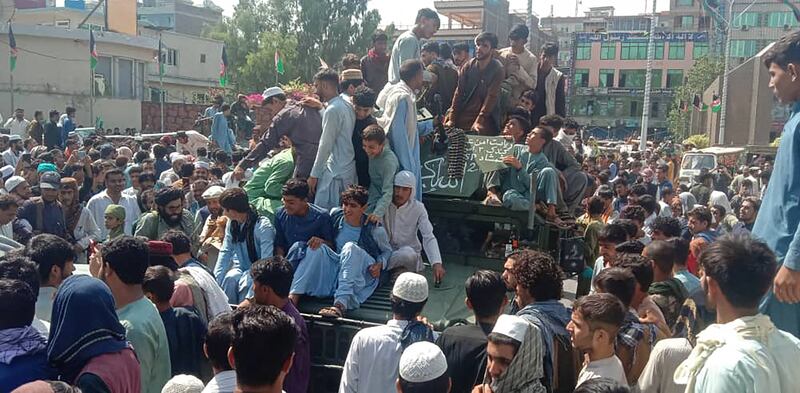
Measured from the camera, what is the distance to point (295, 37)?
48.9 metres

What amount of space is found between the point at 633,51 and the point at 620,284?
73.2 metres

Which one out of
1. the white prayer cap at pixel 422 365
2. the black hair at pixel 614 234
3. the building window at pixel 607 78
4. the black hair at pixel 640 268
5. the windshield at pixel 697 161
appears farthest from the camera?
the building window at pixel 607 78

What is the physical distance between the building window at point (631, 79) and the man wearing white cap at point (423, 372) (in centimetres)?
7397

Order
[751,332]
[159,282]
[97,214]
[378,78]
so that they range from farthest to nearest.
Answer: [378,78]
[97,214]
[159,282]
[751,332]

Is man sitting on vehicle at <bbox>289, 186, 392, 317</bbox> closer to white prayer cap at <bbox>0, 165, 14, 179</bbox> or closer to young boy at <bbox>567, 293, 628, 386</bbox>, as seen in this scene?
young boy at <bbox>567, 293, 628, 386</bbox>

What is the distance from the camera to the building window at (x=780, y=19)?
60.5 metres

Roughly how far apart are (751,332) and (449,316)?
3.27 meters

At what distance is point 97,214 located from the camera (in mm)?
9055

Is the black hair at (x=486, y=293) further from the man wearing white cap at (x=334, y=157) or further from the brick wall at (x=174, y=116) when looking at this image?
the brick wall at (x=174, y=116)

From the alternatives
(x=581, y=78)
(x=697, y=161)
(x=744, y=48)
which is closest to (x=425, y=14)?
(x=697, y=161)

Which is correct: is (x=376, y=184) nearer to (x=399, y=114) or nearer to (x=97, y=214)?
(x=399, y=114)

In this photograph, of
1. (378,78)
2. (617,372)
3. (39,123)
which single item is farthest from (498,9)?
(617,372)

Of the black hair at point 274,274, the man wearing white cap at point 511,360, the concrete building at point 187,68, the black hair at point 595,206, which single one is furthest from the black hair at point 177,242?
the concrete building at point 187,68

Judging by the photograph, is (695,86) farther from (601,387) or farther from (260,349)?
(260,349)
